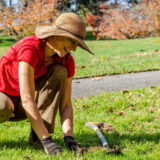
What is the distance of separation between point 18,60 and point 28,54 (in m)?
0.12

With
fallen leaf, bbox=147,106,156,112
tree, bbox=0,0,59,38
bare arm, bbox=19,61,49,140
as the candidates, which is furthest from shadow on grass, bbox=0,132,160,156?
tree, bbox=0,0,59,38

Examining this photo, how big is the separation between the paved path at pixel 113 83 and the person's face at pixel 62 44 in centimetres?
235

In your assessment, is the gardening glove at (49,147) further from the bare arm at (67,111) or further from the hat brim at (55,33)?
the hat brim at (55,33)

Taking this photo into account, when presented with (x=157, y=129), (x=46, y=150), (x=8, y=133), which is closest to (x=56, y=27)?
(x=46, y=150)

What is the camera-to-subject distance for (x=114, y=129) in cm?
312

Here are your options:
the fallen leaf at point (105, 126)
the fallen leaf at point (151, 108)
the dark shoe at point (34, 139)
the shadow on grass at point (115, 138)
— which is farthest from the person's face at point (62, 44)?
the fallen leaf at point (151, 108)

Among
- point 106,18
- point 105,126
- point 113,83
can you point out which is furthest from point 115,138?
point 106,18

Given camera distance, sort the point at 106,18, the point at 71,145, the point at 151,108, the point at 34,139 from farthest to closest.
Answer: the point at 106,18 → the point at 151,108 → the point at 34,139 → the point at 71,145

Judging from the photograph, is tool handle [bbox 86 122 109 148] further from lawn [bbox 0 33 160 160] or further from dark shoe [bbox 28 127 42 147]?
dark shoe [bbox 28 127 42 147]

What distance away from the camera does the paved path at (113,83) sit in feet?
16.5

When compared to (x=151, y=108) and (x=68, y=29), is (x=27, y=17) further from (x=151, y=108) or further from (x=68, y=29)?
(x=68, y=29)

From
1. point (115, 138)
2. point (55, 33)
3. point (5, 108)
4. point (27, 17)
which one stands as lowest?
point (27, 17)

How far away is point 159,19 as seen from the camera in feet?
71.3

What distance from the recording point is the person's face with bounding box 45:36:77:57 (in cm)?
230
